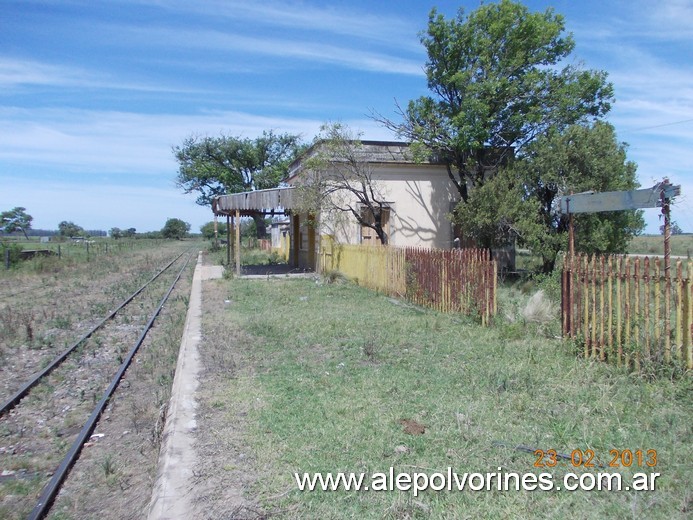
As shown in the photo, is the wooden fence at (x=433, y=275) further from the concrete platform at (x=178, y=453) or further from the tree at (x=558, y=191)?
the concrete platform at (x=178, y=453)

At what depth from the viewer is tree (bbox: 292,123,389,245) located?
1772 centimetres

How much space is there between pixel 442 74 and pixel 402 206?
14.8ft

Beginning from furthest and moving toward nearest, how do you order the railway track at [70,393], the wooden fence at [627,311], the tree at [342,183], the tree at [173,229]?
the tree at [173,229], the tree at [342,183], the wooden fence at [627,311], the railway track at [70,393]

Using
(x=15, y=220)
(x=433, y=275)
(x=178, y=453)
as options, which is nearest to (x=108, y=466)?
(x=178, y=453)

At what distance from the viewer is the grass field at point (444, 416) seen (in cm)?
363

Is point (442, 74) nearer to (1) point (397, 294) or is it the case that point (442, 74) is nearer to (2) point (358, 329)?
(1) point (397, 294)

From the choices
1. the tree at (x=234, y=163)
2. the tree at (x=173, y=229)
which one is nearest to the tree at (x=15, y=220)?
the tree at (x=234, y=163)

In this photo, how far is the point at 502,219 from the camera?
15.7 m

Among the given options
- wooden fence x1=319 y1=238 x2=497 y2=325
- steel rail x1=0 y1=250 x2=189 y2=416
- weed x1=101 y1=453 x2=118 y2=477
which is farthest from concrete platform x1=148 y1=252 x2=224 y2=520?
wooden fence x1=319 y1=238 x2=497 y2=325

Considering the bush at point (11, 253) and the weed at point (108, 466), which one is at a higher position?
the bush at point (11, 253)

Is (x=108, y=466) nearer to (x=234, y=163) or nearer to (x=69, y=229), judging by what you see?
(x=234, y=163)

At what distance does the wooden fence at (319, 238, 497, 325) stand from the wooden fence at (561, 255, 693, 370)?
2.23 meters

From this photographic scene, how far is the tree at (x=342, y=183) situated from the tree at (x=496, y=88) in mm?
1757

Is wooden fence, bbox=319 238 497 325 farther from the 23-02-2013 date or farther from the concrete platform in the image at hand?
the 23-02-2013 date
